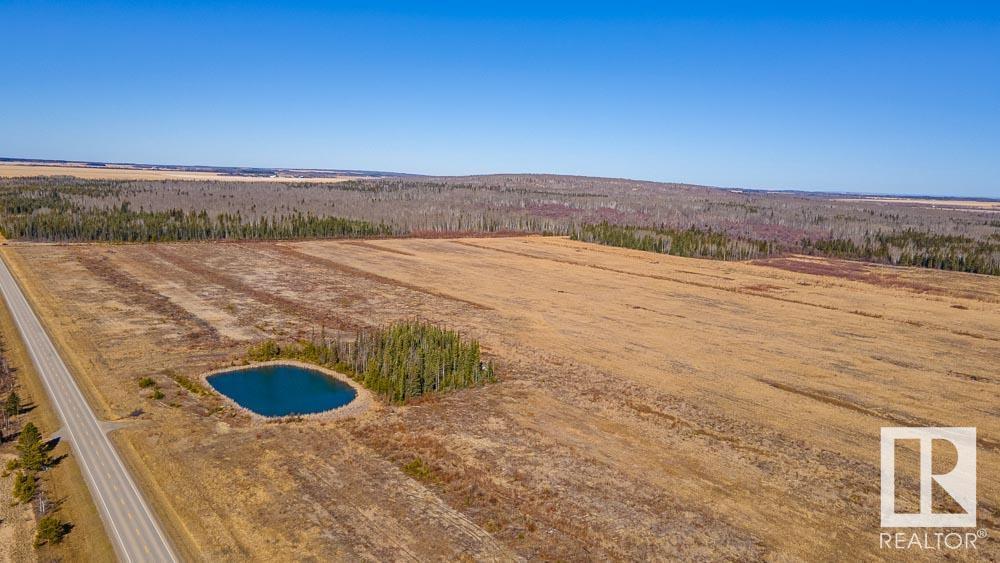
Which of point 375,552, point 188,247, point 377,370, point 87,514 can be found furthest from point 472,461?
point 188,247

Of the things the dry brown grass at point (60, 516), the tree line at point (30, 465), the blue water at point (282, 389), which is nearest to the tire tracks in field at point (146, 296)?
the blue water at point (282, 389)

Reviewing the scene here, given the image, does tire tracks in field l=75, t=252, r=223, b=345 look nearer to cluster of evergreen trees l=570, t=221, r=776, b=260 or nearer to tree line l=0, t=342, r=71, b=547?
tree line l=0, t=342, r=71, b=547

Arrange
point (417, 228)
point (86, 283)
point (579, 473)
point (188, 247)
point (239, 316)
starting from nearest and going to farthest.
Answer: point (579, 473), point (239, 316), point (86, 283), point (188, 247), point (417, 228)

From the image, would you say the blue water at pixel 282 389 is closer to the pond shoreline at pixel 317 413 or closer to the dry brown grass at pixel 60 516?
the pond shoreline at pixel 317 413

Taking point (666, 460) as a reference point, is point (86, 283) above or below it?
above

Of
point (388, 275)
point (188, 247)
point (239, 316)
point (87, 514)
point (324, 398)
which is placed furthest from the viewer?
point (188, 247)

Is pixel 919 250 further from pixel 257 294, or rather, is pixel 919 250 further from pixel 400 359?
pixel 257 294

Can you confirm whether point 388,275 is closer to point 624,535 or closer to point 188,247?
point 188,247

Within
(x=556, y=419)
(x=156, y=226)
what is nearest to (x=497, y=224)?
(x=156, y=226)
